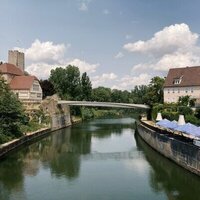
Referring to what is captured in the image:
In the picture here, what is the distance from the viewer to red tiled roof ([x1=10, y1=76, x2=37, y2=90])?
7912 cm

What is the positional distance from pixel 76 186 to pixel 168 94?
43385 millimetres

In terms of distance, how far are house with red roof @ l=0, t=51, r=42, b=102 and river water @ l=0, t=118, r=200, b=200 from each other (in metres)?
35.2

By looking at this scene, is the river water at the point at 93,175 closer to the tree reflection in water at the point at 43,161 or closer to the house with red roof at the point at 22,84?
the tree reflection in water at the point at 43,161

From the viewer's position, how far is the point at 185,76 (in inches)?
2557

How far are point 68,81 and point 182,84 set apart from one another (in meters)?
44.6

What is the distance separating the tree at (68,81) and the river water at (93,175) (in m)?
57.6

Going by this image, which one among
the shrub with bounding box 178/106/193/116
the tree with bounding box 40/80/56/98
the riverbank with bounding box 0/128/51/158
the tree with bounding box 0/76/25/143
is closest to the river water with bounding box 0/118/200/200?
the riverbank with bounding box 0/128/51/158

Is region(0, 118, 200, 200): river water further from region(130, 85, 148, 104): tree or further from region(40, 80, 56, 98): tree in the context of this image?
region(130, 85, 148, 104): tree

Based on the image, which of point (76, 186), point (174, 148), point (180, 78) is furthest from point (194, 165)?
point (180, 78)

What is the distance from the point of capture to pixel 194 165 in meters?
27.7

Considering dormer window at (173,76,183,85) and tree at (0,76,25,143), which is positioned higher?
dormer window at (173,76,183,85)

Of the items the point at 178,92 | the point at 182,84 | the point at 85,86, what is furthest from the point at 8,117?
the point at 85,86

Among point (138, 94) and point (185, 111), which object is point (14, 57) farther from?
point (138, 94)

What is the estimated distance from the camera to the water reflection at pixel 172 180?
24.7 metres
